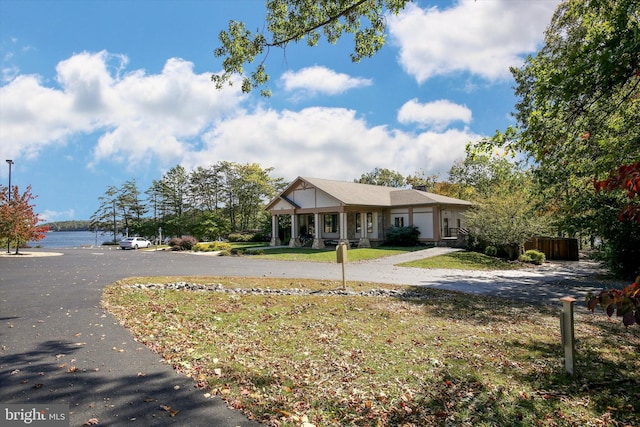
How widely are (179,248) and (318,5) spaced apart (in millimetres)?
28821

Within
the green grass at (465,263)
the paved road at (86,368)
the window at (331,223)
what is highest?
the window at (331,223)

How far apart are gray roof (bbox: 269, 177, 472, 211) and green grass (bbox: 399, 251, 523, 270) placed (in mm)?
7590

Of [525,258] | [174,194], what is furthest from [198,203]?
[525,258]

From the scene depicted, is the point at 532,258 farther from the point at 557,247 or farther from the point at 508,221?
the point at 557,247

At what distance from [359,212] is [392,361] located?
86.6 ft

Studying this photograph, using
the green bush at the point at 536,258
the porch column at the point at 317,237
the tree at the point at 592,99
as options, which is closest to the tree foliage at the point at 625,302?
the tree at the point at 592,99

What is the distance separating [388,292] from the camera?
10656 millimetres

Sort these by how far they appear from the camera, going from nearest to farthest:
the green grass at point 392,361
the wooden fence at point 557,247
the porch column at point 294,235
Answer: the green grass at point 392,361 → the wooden fence at point 557,247 → the porch column at point 294,235

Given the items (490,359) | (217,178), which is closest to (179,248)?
(217,178)

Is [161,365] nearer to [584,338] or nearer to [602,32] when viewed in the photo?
[584,338]

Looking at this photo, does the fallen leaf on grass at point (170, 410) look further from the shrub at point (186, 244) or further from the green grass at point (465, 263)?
the shrub at point (186, 244)

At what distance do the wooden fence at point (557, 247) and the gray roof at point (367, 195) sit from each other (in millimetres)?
7134

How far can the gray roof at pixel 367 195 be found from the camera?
2942cm

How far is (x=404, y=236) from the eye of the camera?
29.3 meters
